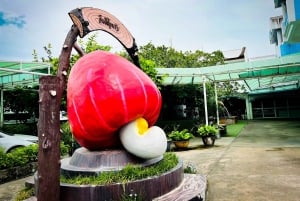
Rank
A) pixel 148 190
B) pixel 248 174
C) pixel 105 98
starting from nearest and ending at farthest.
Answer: pixel 148 190
pixel 105 98
pixel 248 174

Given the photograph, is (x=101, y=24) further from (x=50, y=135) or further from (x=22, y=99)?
(x=22, y=99)

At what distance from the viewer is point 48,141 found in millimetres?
3828

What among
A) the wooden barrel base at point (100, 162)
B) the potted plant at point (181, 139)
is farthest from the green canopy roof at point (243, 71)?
the wooden barrel base at point (100, 162)

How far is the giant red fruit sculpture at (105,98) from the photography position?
15.9 feet

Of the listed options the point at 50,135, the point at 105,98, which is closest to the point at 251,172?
the point at 105,98

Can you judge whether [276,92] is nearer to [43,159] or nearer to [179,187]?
[179,187]

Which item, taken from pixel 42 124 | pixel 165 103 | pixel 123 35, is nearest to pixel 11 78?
pixel 165 103

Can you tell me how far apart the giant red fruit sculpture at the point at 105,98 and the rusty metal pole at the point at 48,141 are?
981 mm

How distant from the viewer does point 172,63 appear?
74.5 feet

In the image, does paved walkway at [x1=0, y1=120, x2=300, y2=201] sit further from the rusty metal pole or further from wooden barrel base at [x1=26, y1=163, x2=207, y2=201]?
the rusty metal pole

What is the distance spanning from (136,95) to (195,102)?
1528cm

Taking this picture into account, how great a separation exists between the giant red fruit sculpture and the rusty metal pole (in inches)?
38.6

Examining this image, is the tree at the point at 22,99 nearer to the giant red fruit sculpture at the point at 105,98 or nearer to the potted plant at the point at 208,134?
the potted plant at the point at 208,134

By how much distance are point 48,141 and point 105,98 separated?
1.32 m
